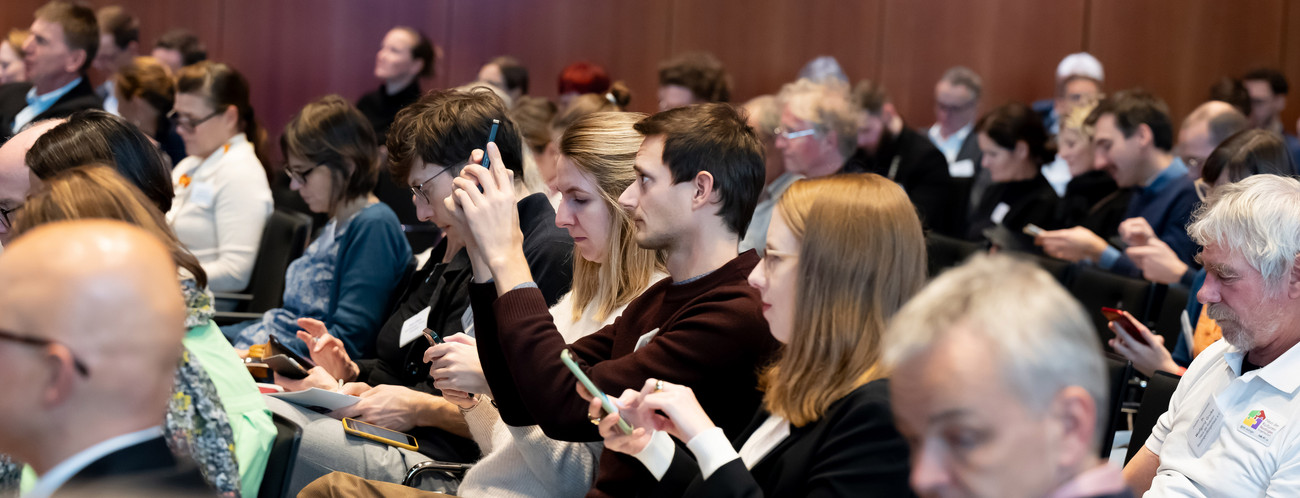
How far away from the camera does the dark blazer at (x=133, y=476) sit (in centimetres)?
117

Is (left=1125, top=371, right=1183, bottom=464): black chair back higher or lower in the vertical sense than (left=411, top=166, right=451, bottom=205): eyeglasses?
lower

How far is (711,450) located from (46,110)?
5.16 metres

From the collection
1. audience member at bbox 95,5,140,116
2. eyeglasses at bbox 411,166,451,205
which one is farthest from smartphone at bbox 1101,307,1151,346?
audience member at bbox 95,5,140,116

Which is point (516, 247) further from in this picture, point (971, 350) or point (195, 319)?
point (971, 350)

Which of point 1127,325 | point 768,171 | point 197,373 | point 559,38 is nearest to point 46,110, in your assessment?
point 768,171

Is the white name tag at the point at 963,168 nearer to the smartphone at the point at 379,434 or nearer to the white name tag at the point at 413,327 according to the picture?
the white name tag at the point at 413,327

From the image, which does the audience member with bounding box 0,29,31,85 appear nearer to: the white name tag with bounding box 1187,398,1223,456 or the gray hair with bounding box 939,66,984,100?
the gray hair with bounding box 939,66,984,100

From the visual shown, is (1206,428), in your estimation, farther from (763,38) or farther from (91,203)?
(763,38)

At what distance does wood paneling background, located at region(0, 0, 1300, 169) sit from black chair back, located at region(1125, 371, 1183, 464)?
5847 mm

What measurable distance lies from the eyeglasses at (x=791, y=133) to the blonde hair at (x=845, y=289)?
11.4 ft

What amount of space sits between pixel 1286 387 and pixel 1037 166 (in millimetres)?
3877

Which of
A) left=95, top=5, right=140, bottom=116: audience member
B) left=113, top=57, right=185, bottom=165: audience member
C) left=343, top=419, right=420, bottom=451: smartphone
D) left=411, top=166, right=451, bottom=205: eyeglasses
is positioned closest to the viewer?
left=343, top=419, right=420, bottom=451: smartphone

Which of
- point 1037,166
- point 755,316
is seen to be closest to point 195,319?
point 755,316

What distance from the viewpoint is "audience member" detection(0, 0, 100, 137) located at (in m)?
5.79
